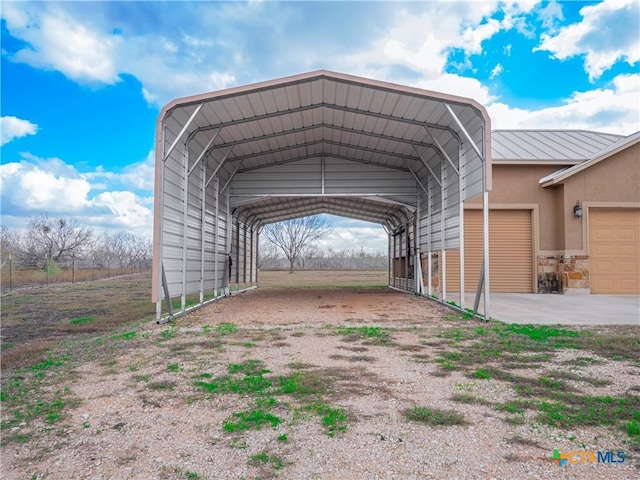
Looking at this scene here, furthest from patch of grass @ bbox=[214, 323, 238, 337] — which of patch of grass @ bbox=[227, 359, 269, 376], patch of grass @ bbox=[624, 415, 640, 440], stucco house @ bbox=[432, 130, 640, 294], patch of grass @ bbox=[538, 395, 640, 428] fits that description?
stucco house @ bbox=[432, 130, 640, 294]

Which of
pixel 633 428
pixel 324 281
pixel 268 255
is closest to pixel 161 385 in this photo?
pixel 633 428

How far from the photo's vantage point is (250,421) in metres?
3.09

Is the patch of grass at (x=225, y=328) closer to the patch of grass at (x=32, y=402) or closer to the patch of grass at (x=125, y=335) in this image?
the patch of grass at (x=125, y=335)

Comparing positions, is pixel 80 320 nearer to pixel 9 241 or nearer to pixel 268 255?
pixel 9 241

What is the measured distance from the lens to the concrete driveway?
25.5 feet

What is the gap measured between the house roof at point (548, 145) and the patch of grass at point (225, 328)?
10197 mm

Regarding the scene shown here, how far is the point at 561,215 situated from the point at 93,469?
14.3 m

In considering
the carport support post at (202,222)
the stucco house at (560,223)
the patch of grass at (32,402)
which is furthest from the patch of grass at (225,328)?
the stucco house at (560,223)

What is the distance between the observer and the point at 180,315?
8.83 m

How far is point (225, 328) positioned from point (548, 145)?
14.0 meters

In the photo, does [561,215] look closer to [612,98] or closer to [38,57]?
[612,98]

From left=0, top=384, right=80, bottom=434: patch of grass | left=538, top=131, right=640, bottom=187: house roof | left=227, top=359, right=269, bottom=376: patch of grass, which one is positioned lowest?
left=0, top=384, right=80, bottom=434: patch of grass

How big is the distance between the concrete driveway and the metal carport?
1.24 m

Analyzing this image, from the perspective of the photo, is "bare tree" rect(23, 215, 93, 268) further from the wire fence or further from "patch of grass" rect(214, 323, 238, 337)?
"patch of grass" rect(214, 323, 238, 337)
